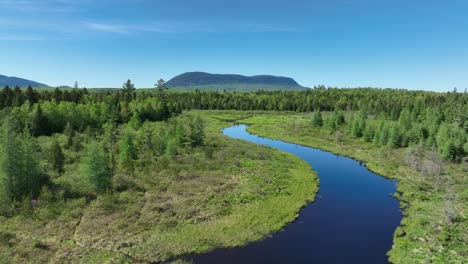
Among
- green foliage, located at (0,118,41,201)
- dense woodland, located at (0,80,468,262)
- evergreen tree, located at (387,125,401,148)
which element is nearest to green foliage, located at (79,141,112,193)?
dense woodland, located at (0,80,468,262)

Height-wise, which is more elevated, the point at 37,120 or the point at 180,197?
the point at 37,120

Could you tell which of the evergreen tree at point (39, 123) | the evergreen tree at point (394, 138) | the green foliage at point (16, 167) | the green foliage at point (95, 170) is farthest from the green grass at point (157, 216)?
the evergreen tree at point (394, 138)

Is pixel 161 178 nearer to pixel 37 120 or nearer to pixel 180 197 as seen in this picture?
pixel 180 197

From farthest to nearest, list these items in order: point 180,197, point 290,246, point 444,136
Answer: point 444,136
point 180,197
point 290,246

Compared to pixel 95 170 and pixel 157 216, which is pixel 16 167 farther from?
pixel 157 216

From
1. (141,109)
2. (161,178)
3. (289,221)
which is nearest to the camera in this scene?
(289,221)

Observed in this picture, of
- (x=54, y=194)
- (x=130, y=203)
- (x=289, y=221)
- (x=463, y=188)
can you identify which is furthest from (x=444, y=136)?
(x=54, y=194)

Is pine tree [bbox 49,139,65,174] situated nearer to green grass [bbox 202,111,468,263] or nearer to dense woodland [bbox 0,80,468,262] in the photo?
dense woodland [bbox 0,80,468,262]
